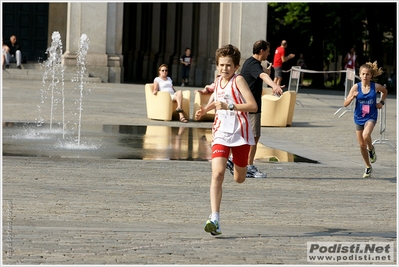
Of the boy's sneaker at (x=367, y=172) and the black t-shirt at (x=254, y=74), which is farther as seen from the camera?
the boy's sneaker at (x=367, y=172)

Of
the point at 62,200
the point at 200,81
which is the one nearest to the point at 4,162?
the point at 62,200

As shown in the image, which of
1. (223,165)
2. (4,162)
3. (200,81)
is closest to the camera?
(223,165)

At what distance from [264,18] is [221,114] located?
29.6 meters

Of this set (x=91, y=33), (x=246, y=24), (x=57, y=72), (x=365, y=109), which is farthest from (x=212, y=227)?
(x=246, y=24)

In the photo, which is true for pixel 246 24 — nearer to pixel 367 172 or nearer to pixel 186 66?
pixel 186 66

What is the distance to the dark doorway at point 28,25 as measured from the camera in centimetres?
4097

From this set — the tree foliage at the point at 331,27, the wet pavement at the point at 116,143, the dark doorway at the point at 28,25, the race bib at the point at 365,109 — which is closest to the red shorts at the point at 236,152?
the race bib at the point at 365,109

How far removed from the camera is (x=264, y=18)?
3800 centimetres

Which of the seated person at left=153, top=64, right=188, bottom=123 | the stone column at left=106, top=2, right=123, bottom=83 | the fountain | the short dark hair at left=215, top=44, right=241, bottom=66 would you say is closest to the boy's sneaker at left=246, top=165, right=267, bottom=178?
the short dark hair at left=215, top=44, right=241, bottom=66

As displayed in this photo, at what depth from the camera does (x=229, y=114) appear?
8.80m

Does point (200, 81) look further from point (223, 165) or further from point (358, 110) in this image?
point (223, 165)

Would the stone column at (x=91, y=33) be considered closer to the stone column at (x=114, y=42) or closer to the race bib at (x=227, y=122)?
the stone column at (x=114, y=42)

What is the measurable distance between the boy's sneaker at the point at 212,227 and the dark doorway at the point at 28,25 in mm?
33530

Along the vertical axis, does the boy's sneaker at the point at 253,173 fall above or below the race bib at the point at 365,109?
below
